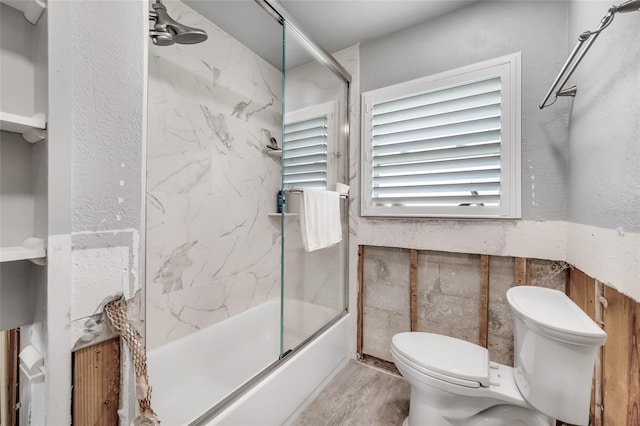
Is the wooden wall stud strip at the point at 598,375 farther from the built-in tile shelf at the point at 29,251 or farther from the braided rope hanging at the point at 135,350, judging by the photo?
the built-in tile shelf at the point at 29,251

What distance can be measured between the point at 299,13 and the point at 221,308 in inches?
85.4

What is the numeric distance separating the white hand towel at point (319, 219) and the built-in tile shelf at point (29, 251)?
1.14 meters

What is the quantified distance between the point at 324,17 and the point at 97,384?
87.8 inches

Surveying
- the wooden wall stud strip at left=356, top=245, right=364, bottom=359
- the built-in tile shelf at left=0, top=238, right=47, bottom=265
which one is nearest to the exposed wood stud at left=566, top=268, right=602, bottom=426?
the wooden wall stud strip at left=356, top=245, right=364, bottom=359

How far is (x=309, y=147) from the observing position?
1.85 m

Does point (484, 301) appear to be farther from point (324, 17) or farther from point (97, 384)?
point (324, 17)

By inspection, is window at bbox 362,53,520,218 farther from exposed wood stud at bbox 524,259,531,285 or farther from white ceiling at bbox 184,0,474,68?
white ceiling at bbox 184,0,474,68

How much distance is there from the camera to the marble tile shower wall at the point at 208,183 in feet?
5.35

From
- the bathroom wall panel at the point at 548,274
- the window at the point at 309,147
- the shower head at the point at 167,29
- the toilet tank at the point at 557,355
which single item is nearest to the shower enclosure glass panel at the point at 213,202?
the shower head at the point at 167,29

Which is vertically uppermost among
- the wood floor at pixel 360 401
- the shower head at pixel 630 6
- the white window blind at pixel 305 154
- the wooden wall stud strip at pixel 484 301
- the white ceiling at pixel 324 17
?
the white ceiling at pixel 324 17

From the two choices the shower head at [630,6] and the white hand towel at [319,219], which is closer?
the shower head at [630,6]

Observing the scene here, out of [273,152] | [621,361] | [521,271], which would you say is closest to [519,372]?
[621,361]

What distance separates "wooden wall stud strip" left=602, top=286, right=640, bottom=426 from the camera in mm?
831

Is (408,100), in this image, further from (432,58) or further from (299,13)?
(299,13)
